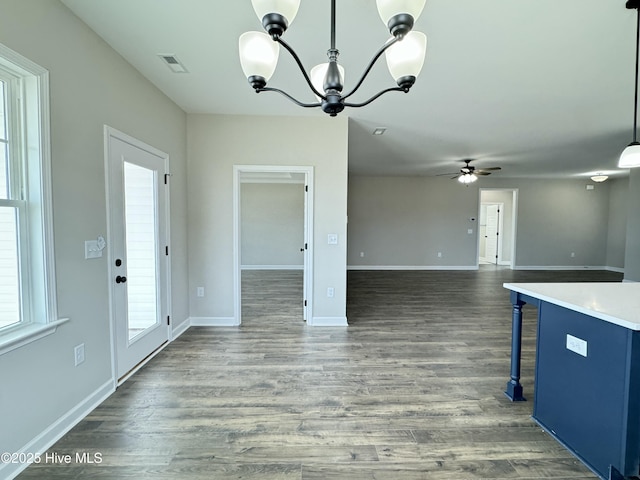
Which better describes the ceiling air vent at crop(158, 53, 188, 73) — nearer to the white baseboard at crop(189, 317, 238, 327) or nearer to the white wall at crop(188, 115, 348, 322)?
the white wall at crop(188, 115, 348, 322)

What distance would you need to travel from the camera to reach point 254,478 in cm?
149

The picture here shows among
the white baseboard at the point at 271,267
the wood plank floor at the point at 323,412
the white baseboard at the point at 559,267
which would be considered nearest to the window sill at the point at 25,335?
the wood plank floor at the point at 323,412

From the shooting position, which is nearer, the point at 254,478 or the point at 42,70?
the point at 254,478

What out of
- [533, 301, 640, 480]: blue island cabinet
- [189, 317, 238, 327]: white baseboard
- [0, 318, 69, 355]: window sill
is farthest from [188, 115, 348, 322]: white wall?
[533, 301, 640, 480]: blue island cabinet

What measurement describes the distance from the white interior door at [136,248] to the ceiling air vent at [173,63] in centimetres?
74

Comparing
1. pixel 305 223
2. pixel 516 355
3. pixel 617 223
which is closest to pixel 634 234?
pixel 617 223

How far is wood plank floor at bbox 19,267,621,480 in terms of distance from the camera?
1563 millimetres

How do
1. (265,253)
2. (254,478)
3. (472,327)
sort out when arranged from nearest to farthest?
1. (254,478)
2. (472,327)
3. (265,253)

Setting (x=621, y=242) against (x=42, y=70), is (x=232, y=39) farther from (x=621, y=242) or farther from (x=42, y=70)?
(x=621, y=242)

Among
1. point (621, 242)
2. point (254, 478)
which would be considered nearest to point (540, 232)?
point (621, 242)

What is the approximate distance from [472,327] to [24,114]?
4725 millimetres

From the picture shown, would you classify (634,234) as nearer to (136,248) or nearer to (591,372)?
(591,372)

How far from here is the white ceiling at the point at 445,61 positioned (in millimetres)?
1817

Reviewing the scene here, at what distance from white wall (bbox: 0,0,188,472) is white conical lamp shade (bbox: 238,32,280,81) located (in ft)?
4.14
